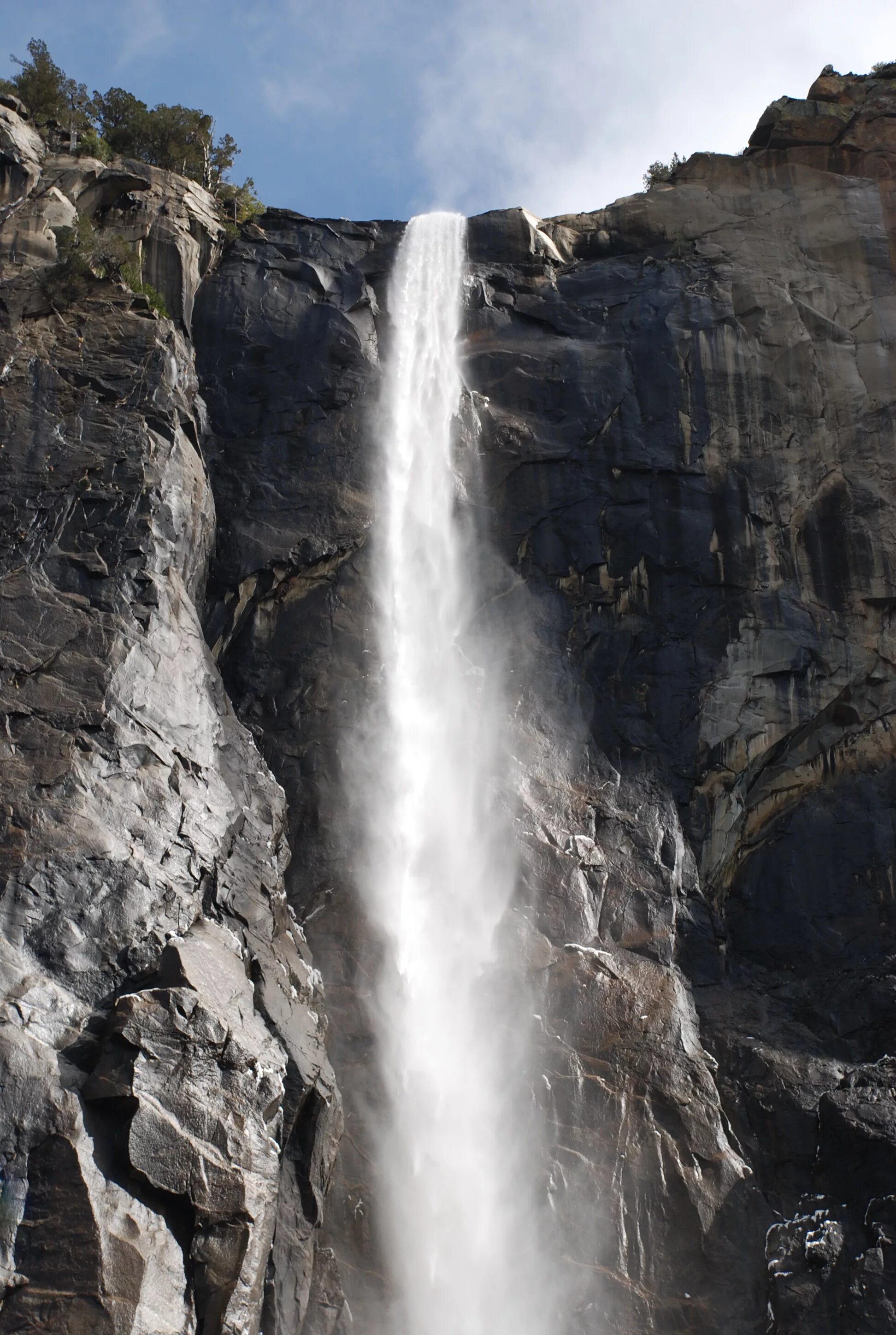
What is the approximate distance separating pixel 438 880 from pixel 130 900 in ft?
21.3

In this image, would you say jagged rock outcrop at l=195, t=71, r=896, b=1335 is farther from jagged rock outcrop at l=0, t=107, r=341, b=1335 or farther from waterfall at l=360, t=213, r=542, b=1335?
jagged rock outcrop at l=0, t=107, r=341, b=1335

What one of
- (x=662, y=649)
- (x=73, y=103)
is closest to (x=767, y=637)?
(x=662, y=649)

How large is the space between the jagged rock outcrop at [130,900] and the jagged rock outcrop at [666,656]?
1.72 metres

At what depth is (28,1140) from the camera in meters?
12.2

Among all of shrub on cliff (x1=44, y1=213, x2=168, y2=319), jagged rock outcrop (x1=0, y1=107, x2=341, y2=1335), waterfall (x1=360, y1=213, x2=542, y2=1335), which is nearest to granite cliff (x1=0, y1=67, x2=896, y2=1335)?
jagged rock outcrop (x1=0, y1=107, x2=341, y2=1335)

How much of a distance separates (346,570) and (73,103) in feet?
49.2

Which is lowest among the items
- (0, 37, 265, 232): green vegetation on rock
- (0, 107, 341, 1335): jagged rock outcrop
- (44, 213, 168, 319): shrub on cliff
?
(0, 107, 341, 1335): jagged rock outcrop

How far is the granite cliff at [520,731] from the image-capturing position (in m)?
13.8

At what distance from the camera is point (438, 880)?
20.1m

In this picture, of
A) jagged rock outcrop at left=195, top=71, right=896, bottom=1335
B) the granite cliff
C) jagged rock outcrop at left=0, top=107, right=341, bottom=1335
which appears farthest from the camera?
jagged rock outcrop at left=195, top=71, right=896, bottom=1335

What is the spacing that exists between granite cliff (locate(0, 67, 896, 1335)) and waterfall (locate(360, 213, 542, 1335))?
0.54 metres

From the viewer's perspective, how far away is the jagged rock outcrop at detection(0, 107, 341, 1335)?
40.4 feet

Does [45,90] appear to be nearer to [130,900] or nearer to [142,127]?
[142,127]

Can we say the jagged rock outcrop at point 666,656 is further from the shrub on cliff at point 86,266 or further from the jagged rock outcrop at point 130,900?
the shrub on cliff at point 86,266
